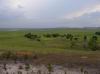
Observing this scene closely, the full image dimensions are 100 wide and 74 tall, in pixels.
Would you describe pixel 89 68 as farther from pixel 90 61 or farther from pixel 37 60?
pixel 37 60

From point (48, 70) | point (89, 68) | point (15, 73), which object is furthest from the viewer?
point (89, 68)

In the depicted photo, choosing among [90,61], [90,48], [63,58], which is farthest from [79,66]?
[90,48]

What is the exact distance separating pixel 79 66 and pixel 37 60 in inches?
326

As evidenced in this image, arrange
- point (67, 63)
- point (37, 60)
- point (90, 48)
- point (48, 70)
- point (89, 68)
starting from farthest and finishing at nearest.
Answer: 1. point (90, 48)
2. point (37, 60)
3. point (67, 63)
4. point (89, 68)
5. point (48, 70)

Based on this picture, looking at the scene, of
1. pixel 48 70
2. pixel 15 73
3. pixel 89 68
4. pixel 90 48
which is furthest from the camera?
pixel 90 48

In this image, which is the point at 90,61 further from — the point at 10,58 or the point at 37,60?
the point at 10,58

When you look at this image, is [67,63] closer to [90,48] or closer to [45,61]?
[45,61]

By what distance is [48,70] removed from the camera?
105 feet

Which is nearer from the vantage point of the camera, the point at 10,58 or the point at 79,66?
the point at 79,66

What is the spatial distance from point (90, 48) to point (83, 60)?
20.0m

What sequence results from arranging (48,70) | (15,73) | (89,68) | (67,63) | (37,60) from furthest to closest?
(37,60)
(67,63)
(89,68)
(48,70)
(15,73)

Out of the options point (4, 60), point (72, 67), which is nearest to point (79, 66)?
point (72, 67)

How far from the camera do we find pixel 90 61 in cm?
4003

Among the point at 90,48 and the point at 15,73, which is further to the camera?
the point at 90,48
